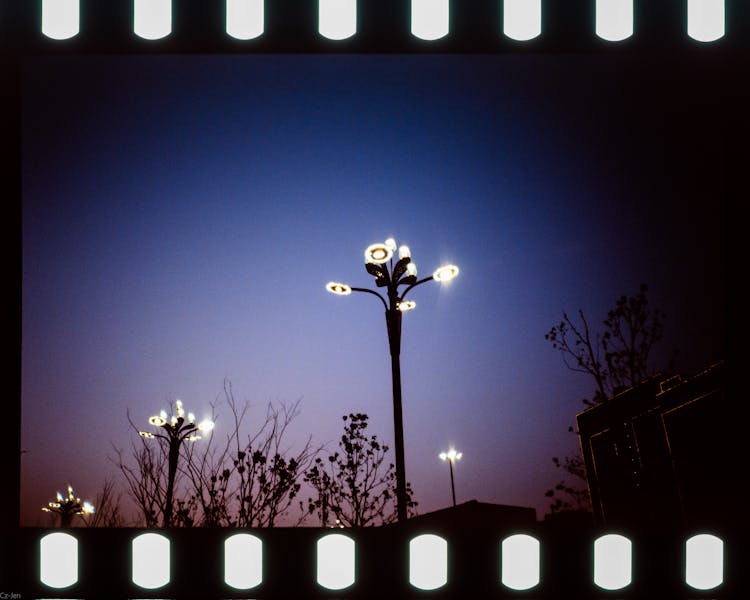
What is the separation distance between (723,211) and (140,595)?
1.58 meters

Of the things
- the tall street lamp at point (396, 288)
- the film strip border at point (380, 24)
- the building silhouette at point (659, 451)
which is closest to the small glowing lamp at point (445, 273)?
the tall street lamp at point (396, 288)

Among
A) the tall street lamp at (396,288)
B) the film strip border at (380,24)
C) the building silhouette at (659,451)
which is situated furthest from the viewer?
the tall street lamp at (396,288)

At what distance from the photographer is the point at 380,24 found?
1357mm

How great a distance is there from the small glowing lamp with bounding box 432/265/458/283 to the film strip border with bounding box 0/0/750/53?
7869 millimetres

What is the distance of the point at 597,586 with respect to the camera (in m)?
1.18

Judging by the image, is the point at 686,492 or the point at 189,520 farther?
the point at 189,520

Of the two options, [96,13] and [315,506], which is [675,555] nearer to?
[96,13]

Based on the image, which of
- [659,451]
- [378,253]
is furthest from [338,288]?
[659,451]

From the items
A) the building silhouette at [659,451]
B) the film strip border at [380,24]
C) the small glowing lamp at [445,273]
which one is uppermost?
the small glowing lamp at [445,273]

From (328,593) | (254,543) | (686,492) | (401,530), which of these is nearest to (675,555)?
(401,530)

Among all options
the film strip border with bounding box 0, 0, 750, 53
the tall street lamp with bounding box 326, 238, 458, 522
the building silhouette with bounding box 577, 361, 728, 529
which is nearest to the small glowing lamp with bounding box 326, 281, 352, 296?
the tall street lamp with bounding box 326, 238, 458, 522

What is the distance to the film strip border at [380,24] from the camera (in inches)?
52.9

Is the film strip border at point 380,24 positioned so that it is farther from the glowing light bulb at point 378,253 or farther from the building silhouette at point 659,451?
the glowing light bulb at point 378,253

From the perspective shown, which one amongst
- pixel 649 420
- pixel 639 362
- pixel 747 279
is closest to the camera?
pixel 747 279
